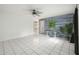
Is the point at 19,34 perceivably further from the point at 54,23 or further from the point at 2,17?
the point at 54,23

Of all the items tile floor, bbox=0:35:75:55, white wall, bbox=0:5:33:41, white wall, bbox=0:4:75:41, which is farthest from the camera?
white wall, bbox=0:5:33:41

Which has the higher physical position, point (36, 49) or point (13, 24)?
point (13, 24)

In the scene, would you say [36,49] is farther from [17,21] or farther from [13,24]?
[17,21]

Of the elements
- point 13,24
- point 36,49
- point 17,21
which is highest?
point 17,21

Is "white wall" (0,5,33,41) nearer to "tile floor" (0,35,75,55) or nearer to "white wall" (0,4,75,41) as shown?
"white wall" (0,4,75,41)

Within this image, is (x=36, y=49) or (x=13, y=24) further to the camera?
(x=13, y=24)

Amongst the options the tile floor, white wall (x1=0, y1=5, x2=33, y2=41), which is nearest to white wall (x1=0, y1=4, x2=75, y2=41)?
white wall (x1=0, y1=5, x2=33, y2=41)

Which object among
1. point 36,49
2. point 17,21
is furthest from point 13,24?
point 36,49

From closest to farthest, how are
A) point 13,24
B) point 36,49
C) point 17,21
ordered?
point 36,49, point 13,24, point 17,21

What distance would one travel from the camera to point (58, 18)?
375 inches

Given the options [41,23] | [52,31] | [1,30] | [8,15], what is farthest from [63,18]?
[1,30]

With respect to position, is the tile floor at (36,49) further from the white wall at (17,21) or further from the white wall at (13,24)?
the white wall at (17,21)

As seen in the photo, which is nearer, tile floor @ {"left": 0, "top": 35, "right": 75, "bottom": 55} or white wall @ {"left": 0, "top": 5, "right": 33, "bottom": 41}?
tile floor @ {"left": 0, "top": 35, "right": 75, "bottom": 55}

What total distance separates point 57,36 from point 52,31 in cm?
89
